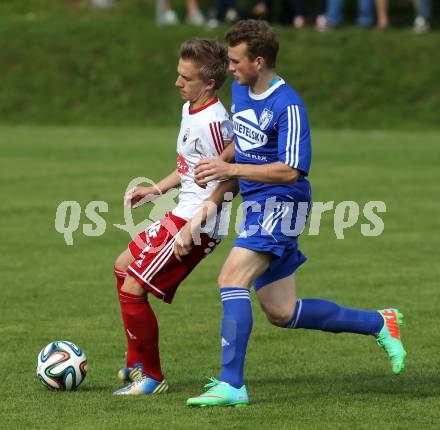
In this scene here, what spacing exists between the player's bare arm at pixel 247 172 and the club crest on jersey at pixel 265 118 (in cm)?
25

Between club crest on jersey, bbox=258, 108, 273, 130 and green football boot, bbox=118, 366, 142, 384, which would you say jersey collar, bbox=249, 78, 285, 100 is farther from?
green football boot, bbox=118, 366, 142, 384

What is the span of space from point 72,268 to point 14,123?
14.7 meters

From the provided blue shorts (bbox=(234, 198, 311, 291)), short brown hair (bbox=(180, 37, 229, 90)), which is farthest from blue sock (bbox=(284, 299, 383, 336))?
short brown hair (bbox=(180, 37, 229, 90))

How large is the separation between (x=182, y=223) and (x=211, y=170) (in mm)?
728

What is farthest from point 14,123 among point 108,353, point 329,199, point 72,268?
point 108,353

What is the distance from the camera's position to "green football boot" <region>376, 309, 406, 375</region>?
7.10 meters

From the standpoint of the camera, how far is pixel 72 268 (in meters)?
11.5

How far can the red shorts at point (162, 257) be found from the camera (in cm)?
701

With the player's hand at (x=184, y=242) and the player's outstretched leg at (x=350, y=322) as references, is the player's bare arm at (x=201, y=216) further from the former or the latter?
the player's outstretched leg at (x=350, y=322)

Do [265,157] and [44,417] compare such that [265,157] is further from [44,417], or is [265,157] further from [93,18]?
[93,18]

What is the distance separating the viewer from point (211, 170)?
21.1 feet

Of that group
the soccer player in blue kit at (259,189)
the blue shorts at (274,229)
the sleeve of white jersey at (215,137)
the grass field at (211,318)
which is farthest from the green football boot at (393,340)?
the sleeve of white jersey at (215,137)

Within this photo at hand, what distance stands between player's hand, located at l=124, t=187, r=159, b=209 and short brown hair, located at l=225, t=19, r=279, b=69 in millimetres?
1192

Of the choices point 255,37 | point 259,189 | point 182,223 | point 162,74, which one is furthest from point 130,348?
point 162,74
